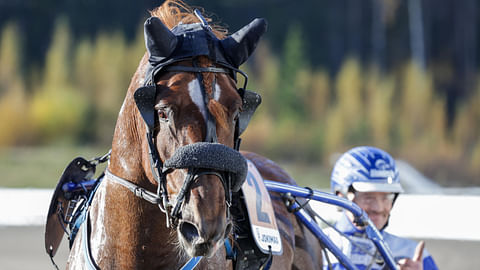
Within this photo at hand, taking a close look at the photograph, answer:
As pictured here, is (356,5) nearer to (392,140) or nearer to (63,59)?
(392,140)

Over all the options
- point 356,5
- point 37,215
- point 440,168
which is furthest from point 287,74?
point 37,215

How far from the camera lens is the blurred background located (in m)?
10.2

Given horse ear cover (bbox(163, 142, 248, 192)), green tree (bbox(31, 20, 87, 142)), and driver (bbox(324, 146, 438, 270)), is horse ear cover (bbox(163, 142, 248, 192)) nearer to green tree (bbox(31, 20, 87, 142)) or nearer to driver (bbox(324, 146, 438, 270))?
driver (bbox(324, 146, 438, 270))

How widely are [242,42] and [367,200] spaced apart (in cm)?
185

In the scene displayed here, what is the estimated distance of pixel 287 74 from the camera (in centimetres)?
1066

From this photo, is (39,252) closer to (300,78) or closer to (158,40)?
(300,78)

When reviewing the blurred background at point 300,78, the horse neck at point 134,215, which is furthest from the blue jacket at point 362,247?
the blurred background at point 300,78

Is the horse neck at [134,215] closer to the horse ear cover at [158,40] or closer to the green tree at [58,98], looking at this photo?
the horse ear cover at [158,40]

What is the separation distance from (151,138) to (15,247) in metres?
6.27

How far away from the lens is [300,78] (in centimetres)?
1069

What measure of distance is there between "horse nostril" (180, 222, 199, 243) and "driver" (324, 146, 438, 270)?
5.40 ft

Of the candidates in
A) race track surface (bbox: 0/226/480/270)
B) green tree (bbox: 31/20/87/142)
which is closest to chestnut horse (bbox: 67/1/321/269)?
race track surface (bbox: 0/226/480/270)

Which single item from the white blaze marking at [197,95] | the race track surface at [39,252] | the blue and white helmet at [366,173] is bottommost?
the race track surface at [39,252]

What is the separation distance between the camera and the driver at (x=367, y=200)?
3.43m
